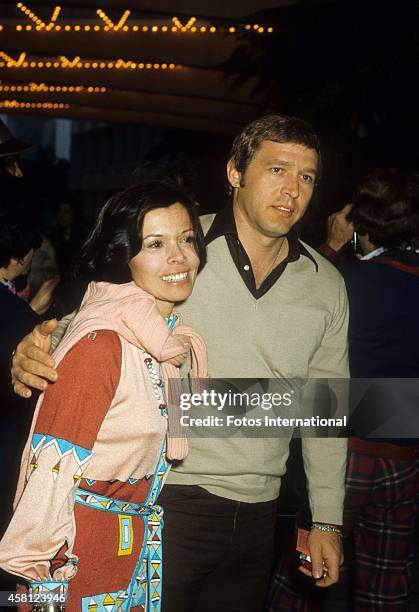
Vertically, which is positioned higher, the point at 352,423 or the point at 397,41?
the point at 397,41

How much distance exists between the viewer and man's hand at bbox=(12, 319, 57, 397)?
2295 mm

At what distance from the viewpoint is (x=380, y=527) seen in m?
4.08

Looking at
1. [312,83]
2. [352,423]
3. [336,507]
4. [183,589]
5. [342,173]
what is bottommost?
[183,589]

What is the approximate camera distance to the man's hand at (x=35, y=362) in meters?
2.29

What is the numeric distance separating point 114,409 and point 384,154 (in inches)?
196

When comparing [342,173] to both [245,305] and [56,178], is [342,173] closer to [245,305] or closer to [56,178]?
[245,305]

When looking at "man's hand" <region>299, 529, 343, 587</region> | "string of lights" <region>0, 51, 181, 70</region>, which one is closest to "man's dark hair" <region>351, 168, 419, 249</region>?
"man's hand" <region>299, 529, 343, 587</region>

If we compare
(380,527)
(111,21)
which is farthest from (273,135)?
(111,21)

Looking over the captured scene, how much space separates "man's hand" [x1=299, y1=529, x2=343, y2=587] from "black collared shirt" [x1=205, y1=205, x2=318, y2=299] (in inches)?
33.5

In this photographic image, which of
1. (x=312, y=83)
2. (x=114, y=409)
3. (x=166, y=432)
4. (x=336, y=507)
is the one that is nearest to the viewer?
(x=114, y=409)

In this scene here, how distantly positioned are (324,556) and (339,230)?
2.26 meters

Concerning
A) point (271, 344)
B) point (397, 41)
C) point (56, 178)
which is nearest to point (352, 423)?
point (271, 344)

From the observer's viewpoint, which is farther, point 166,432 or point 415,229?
point 415,229

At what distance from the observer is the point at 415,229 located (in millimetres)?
4148
